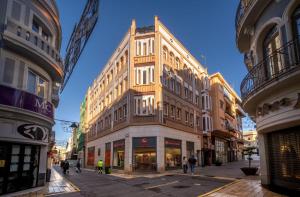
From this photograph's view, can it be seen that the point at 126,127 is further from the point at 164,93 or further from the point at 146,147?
the point at 164,93

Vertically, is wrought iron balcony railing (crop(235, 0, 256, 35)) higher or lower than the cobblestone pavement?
higher

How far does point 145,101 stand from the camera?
2752 centimetres

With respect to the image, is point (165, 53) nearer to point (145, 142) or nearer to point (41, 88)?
point (145, 142)

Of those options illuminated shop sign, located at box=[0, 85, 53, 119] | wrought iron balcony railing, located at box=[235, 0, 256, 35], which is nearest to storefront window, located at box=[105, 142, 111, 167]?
illuminated shop sign, located at box=[0, 85, 53, 119]

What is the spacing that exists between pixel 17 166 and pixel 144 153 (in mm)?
15247

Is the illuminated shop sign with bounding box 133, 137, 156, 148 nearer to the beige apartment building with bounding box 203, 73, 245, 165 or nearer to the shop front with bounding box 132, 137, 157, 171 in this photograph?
the shop front with bounding box 132, 137, 157, 171

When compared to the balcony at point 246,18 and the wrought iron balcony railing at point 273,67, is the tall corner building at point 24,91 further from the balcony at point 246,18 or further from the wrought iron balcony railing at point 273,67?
the wrought iron balcony railing at point 273,67

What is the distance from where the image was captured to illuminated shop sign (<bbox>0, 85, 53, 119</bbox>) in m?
11.9

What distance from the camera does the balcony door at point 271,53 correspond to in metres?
10.4

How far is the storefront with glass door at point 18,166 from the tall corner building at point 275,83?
11.8 metres

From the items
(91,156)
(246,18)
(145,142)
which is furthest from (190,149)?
(246,18)

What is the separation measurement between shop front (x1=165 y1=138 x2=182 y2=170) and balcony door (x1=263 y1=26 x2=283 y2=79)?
57.0 ft

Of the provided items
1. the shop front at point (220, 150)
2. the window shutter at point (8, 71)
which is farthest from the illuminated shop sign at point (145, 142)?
the shop front at point (220, 150)

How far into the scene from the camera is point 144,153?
2647cm
